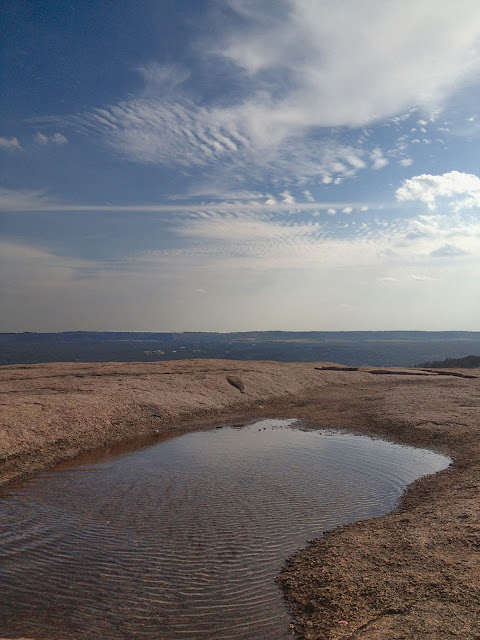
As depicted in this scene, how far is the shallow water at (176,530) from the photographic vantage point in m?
5.61

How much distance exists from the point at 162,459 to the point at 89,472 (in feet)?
7.51

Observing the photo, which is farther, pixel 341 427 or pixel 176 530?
pixel 341 427

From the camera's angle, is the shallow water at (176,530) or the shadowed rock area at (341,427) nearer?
the shadowed rock area at (341,427)

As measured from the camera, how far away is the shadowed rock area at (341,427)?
209 inches

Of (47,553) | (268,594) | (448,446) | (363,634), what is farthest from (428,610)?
(448,446)

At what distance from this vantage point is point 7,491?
10.6 m

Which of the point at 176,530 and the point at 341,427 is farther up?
the point at 176,530

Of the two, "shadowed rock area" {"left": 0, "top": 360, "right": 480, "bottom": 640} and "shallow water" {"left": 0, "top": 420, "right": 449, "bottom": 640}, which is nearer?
"shadowed rock area" {"left": 0, "top": 360, "right": 480, "bottom": 640}

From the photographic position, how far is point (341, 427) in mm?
18656

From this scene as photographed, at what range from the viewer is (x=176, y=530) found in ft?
27.1

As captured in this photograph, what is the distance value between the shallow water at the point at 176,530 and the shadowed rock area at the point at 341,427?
0.68 m

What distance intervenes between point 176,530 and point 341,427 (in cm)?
1171

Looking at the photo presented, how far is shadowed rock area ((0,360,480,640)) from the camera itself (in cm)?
532

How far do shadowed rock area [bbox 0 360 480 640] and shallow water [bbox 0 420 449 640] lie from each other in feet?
2.23
